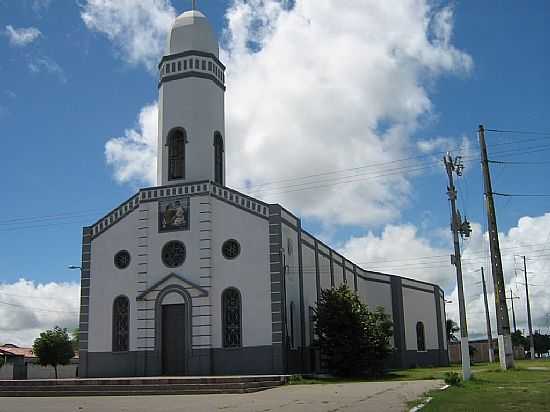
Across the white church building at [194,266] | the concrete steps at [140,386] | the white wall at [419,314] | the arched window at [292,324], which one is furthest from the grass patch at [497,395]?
the white wall at [419,314]

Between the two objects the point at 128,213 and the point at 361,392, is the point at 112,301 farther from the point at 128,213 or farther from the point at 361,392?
the point at 361,392

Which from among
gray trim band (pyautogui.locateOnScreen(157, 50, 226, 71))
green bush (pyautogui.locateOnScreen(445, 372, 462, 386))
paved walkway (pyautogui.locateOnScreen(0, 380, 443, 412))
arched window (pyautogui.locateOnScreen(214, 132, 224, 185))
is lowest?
paved walkway (pyautogui.locateOnScreen(0, 380, 443, 412))

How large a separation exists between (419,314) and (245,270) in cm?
2190

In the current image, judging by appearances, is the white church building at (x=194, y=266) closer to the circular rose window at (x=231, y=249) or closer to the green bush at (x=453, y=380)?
the circular rose window at (x=231, y=249)

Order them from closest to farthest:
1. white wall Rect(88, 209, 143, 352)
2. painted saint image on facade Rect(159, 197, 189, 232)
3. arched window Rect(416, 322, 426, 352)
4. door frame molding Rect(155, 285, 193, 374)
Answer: door frame molding Rect(155, 285, 193, 374) → painted saint image on facade Rect(159, 197, 189, 232) → white wall Rect(88, 209, 143, 352) → arched window Rect(416, 322, 426, 352)

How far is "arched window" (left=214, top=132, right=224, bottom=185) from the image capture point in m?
34.9

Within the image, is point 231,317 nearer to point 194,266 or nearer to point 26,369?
point 194,266

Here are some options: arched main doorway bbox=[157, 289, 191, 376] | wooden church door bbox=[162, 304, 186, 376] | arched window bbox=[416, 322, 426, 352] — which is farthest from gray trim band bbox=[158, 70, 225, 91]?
arched window bbox=[416, 322, 426, 352]

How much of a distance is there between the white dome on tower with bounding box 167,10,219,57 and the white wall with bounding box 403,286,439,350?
23.0m

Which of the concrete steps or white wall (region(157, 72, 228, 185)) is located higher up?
white wall (region(157, 72, 228, 185))

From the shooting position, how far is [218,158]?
35.2 meters

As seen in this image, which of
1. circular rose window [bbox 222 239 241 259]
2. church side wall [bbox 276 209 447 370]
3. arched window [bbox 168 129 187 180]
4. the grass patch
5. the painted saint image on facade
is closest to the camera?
the grass patch

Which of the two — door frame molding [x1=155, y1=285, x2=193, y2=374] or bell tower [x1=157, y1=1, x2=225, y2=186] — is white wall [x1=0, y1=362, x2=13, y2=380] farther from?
bell tower [x1=157, y1=1, x2=225, y2=186]

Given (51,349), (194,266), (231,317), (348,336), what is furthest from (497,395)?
(51,349)
